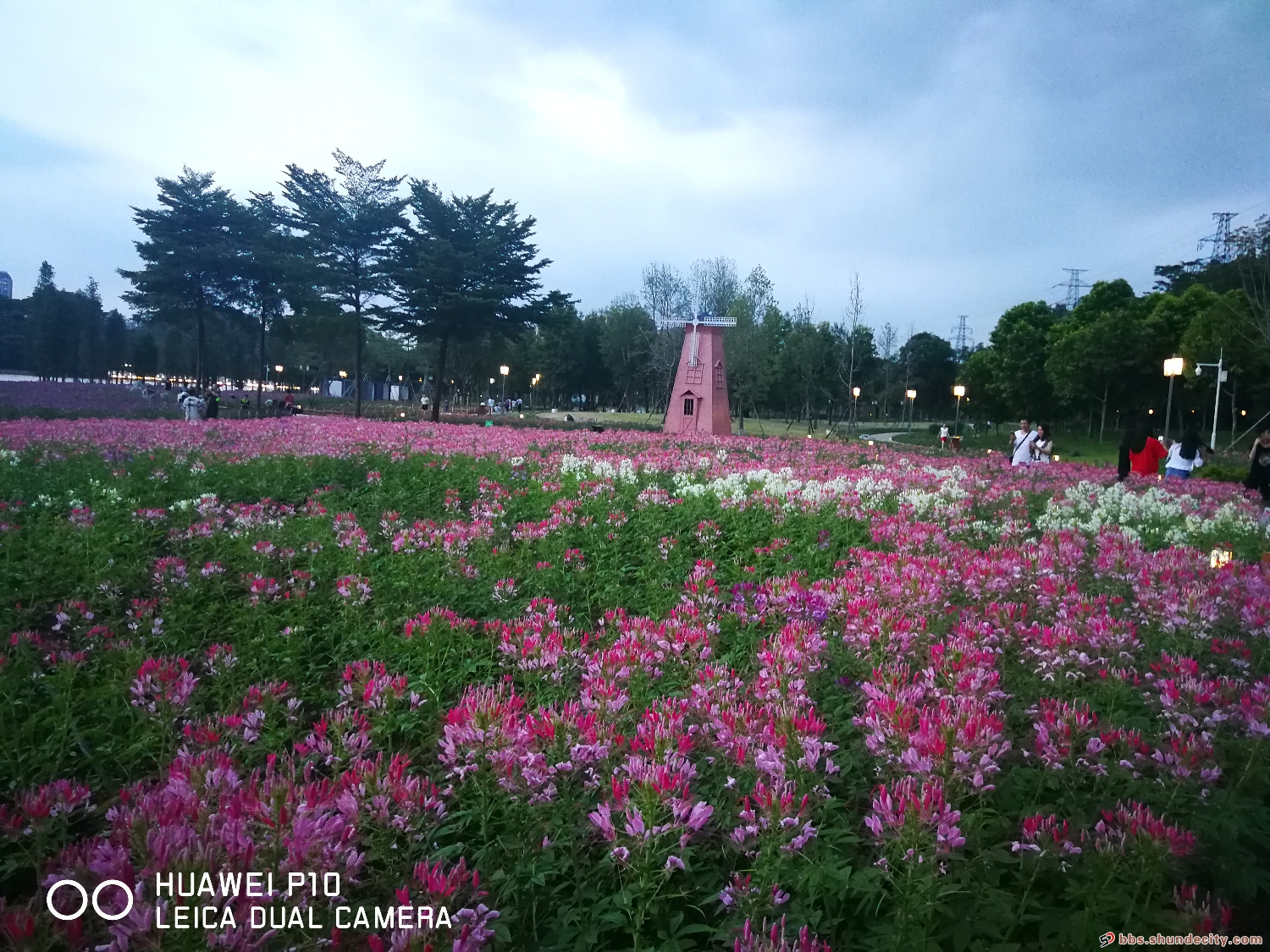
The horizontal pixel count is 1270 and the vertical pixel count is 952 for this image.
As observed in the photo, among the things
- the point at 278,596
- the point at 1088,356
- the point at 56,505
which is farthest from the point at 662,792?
the point at 1088,356

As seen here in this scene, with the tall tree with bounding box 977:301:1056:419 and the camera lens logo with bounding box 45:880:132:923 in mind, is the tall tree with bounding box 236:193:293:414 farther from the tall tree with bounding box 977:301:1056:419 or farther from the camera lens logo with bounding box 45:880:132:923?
the tall tree with bounding box 977:301:1056:419

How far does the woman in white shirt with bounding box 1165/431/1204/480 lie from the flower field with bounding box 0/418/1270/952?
23.8ft

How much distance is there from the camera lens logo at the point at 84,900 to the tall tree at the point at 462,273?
2841 centimetres

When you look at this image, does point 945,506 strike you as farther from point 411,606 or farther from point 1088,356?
point 1088,356

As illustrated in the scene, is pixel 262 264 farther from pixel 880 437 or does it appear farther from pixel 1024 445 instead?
pixel 1024 445

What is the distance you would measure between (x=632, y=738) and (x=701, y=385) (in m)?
26.5

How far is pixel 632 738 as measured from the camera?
226 centimetres

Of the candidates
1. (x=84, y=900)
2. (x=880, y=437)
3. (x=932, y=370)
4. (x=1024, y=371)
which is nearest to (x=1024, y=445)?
(x=84, y=900)

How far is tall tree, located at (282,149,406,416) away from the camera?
31.5m

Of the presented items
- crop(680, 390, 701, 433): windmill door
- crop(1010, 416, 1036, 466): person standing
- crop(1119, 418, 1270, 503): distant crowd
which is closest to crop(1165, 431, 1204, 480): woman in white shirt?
crop(1119, 418, 1270, 503): distant crowd

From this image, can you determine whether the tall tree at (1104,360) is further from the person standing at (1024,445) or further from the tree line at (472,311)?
the person standing at (1024,445)

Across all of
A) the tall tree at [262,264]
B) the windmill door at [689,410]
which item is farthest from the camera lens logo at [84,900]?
the tall tree at [262,264]

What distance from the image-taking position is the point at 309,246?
1265 inches

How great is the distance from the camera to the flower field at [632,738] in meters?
1.69
